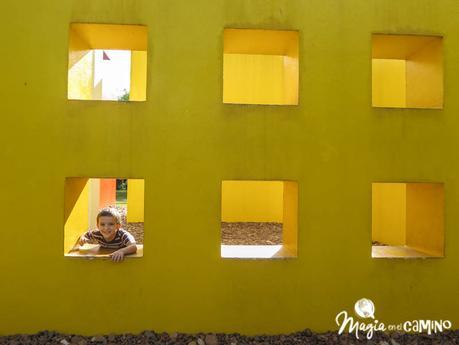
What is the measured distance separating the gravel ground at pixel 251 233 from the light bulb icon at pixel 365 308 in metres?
5.10

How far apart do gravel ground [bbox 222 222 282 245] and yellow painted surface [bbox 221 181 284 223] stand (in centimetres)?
35

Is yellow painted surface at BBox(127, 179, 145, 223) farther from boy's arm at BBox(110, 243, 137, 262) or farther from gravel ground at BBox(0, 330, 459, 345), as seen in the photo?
gravel ground at BBox(0, 330, 459, 345)

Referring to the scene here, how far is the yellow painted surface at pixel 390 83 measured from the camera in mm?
9531

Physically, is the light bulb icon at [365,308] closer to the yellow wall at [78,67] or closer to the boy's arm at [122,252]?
the boy's arm at [122,252]

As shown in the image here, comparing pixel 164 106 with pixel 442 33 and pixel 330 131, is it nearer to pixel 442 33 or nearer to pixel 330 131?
pixel 330 131

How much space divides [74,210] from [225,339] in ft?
8.39

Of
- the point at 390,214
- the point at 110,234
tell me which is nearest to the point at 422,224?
the point at 390,214

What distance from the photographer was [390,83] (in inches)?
388

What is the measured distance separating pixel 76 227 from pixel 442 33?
5459 mm

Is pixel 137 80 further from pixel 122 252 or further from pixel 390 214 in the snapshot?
pixel 122 252

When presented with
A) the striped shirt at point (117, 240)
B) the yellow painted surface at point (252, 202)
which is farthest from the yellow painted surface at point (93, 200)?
the yellow painted surface at point (252, 202)

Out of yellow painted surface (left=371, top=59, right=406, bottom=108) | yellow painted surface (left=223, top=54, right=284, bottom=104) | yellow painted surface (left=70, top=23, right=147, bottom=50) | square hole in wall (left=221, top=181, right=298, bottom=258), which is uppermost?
yellow painted surface (left=223, top=54, right=284, bottom=104)

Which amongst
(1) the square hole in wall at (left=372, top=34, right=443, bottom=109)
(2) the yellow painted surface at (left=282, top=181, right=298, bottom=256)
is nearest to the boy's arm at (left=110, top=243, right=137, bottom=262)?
(2) the yellow painted surface at (left=282, top=181, right=298, bottom=256)

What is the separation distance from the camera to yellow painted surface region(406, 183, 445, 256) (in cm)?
514
